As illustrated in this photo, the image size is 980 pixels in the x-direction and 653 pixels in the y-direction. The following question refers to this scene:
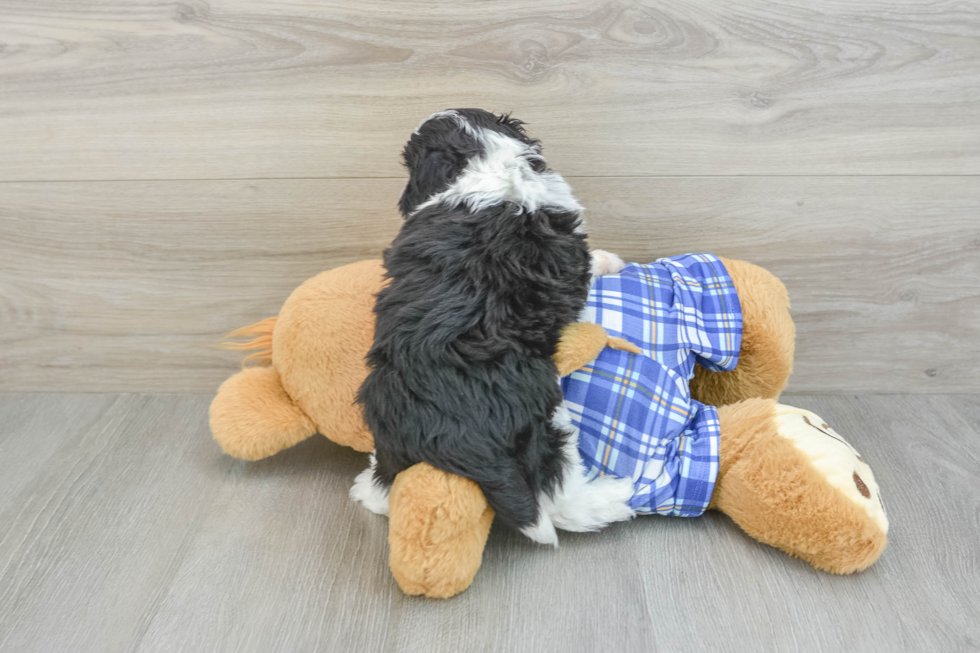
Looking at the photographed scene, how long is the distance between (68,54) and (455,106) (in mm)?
498

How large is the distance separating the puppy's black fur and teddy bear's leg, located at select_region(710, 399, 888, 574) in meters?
0.22

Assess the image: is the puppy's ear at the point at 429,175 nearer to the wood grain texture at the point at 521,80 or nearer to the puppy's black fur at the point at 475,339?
the puppy's black fur at the point at 475,339

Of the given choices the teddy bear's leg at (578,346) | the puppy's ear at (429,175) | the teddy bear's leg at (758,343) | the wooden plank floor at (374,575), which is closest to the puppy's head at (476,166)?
the puppy's ear at (429,175)

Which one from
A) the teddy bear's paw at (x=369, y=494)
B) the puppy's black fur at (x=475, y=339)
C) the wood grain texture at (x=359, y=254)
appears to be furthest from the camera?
the wood grain texture at (x=359, y=254)

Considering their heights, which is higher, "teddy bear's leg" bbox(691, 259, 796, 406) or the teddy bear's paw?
"teddy bear's leg" bbox(691, 259, 796, 406)

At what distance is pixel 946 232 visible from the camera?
87 centimetres

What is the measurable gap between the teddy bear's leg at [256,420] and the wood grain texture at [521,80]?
0.29 metres

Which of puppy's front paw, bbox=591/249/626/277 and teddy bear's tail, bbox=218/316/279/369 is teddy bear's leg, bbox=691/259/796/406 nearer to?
puppy's front paw, bbox=591/249/626/277

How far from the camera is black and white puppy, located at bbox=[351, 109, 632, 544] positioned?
603 millimetres

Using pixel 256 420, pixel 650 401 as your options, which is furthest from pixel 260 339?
pixel 650 401

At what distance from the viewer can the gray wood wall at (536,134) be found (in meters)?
0.79

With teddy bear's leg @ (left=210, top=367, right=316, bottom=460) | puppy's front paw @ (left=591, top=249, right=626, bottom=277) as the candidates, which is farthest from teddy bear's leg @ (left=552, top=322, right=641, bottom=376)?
teddy bear's leg @ (left=210, top=367, right=316, bottom=460)

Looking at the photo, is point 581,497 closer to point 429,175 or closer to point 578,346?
point 578,346

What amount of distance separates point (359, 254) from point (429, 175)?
30 cm
